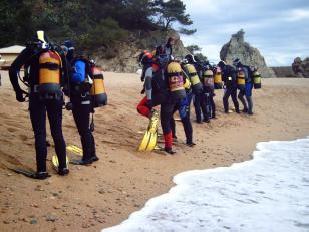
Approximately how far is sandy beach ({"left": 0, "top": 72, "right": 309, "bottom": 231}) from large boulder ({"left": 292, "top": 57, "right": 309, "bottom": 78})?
24.8m

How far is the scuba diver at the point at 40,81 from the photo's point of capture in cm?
573

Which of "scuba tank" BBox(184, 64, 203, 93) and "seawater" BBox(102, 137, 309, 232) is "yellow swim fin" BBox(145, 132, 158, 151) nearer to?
"seawater" BBox(102, 137, 309, 232)

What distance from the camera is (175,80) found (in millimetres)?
8430

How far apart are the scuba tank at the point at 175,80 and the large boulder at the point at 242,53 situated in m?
33.3

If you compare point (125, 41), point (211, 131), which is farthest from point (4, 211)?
point (125, 41)

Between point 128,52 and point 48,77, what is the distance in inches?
1118

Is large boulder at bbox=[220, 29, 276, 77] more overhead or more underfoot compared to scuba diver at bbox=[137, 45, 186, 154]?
more overhead

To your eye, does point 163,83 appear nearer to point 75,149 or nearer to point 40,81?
point 75,149

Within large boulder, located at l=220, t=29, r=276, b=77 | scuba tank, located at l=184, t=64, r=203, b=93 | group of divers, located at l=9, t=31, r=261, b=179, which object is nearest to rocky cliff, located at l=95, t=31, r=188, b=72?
large boulder, located at l=220, t=29, r=276, b=77

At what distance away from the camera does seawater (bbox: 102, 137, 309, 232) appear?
196 inches

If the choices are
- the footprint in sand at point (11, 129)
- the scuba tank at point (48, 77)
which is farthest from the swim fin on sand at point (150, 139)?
the scuba tank at point (48, 77)

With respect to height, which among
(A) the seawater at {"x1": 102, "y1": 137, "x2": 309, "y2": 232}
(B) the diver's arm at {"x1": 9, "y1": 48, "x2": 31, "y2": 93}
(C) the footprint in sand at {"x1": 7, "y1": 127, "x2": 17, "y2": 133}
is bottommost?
(A) the seawater at {"x1": 102, "y1": 137, "x2": 309, "y2": 232}

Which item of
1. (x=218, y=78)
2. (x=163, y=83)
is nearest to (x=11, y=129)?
(x=163, y=83)

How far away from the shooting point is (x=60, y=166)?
6.16 m
